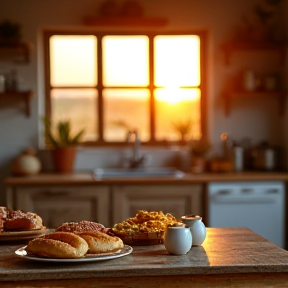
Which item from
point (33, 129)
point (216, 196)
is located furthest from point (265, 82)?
point (33, 129)

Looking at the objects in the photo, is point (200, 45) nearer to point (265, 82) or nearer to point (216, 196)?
point (265, 82)

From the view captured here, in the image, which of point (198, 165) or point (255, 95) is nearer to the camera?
point (198, 165)

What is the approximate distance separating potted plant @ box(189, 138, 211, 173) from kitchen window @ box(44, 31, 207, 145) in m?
0.22

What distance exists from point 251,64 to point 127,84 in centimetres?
118

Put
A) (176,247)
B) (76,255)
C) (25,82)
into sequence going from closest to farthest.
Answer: (76,255)
(176,247)
(25,82)

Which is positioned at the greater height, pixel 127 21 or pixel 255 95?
pixel 127 21

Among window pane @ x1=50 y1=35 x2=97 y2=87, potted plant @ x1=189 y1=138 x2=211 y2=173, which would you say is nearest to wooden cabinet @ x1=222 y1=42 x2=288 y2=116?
potted plant @ x1=189 y1=138 x2=211 y2=173

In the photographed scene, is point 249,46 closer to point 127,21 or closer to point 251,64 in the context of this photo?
point 251,64

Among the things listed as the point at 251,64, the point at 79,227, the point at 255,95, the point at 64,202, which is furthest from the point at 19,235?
the point at 251,64

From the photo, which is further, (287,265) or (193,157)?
(193,157)

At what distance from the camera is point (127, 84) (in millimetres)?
5781

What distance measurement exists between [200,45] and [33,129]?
1756 mm

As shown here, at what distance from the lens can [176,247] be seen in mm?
2213

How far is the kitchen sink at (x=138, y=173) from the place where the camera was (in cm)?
512
